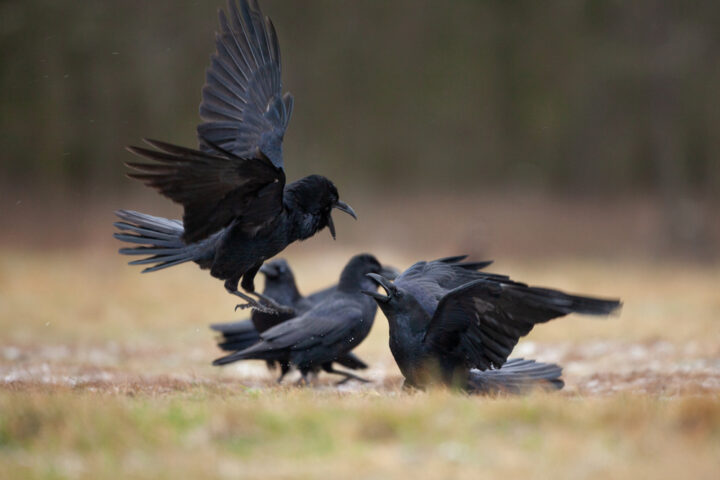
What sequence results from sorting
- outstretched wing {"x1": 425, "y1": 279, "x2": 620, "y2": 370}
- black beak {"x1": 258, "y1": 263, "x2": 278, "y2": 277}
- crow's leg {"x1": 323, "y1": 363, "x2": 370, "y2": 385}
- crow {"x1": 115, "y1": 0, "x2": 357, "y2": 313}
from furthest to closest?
black beak {"x1": 258, "y1": 263, "x2": 278, "y2": 277}, crow's leg {"x1": 323, "y1": 363, "x2": 370, "y2": 385}, crow {"x1": 115, "y1": 0, "x2": 357, "y2": 313}, outstretched wing {"x1": 425, "y1": 279, "x2": 620, "y2": 370}

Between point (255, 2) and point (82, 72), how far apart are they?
12.6 metres

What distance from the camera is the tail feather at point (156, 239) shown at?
589 cm

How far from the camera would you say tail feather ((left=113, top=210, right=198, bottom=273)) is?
19.3 ft

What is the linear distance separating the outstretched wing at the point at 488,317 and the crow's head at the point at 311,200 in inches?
53.9

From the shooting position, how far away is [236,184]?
16.4 ft

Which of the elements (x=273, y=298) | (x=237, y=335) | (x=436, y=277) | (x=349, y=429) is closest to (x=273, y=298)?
(x=273, y=298)

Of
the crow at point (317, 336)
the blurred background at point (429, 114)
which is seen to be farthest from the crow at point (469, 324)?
the blurred background at point (429, 114)

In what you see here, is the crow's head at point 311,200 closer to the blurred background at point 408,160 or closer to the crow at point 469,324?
the crow at point 469,324

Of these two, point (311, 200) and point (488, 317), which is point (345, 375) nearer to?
point (311, 200)

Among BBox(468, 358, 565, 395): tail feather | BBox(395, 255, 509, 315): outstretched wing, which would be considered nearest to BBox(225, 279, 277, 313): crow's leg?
BBox(395, 255, 509, 315): outstretched wing

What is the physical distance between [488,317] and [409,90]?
636 inches

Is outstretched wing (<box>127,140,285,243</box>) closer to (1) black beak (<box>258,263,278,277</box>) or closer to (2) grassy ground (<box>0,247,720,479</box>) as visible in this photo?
(2) grassy ground (<box>0,247,720,479</box>)

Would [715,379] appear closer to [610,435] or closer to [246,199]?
[610,435]

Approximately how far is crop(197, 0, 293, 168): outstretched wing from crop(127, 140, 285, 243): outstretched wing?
0.88 meters
